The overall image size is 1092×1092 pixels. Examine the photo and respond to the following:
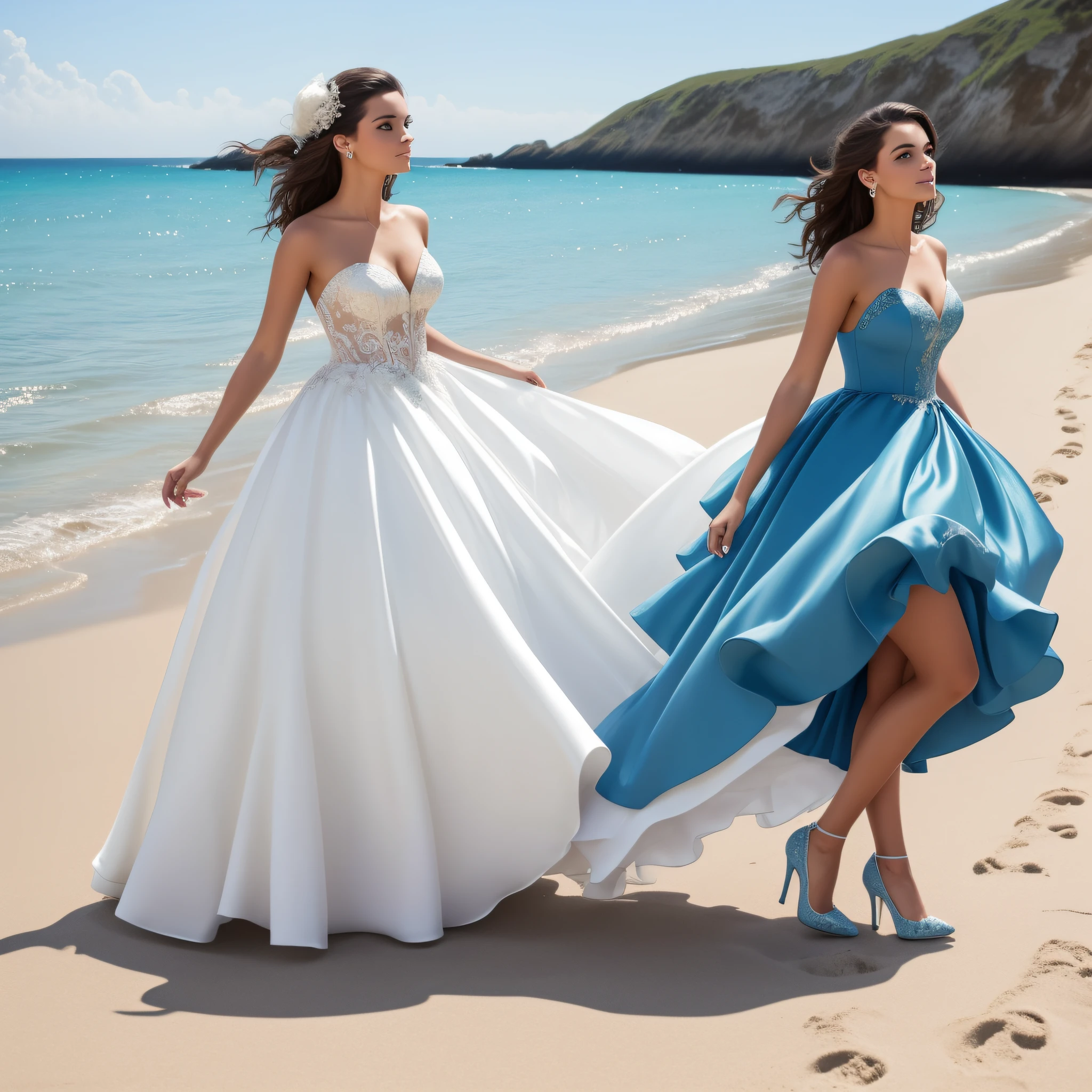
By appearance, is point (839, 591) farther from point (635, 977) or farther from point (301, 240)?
point (301, 240)

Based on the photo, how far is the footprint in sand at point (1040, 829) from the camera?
117 inches

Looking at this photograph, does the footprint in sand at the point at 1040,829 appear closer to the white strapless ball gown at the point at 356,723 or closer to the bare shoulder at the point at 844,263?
the white strapless ball gown at the point at 356,723

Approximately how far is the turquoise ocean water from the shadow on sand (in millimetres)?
2929

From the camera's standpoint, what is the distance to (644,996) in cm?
255

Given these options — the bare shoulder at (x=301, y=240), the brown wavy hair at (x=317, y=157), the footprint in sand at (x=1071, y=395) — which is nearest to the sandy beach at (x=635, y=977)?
the bare shoulder at (x=301, y=240)

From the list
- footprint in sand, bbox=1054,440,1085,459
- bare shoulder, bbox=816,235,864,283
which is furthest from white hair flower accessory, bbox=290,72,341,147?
footprint in sand, bbox=1054,440,1085,459

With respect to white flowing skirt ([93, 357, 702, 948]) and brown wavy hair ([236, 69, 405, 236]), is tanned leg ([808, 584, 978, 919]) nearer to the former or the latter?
white flowing skirt ([93, 357, 702, 948])

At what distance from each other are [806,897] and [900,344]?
4.65 ft

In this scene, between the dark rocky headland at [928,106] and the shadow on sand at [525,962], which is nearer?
the shadow on sand at [525,962]

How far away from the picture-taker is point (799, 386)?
9.62 ft

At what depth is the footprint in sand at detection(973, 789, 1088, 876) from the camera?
2.98 m

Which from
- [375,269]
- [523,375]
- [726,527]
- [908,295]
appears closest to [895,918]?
[726,527]

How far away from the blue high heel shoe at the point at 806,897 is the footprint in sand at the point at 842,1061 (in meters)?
0.43

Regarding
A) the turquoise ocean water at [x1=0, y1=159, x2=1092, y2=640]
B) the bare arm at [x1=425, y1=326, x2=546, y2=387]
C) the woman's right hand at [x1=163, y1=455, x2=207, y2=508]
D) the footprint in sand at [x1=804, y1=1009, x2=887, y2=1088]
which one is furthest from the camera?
the turquoise ocean water at [x1=0, y1=159, x2=1092, y2=640]
